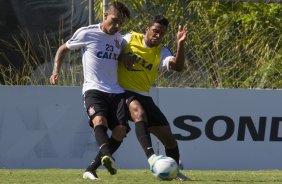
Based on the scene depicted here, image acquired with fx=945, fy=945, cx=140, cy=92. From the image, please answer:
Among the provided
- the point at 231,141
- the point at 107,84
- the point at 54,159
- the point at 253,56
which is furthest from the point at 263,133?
the point at 107,84

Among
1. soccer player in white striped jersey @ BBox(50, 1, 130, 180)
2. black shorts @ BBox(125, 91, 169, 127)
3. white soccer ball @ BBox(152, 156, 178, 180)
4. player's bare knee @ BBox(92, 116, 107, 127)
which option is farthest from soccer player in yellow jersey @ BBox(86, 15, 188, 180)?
white soccer ball @ BBox(152, 156, 178, 180)

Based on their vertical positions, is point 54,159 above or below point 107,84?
below

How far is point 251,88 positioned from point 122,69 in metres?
3.75

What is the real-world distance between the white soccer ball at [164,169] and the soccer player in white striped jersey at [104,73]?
705 mm

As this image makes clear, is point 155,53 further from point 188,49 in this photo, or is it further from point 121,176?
point 188,49

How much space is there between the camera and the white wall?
39.6 ft

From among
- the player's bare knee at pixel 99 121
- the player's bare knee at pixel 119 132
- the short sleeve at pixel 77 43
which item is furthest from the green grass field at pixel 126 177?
the short sleeve at pixel 77 43

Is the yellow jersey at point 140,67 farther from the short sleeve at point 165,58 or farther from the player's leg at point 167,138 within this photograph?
the player's leg at point 167,138

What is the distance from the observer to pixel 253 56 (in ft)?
45.4

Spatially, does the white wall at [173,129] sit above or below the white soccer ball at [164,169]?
below

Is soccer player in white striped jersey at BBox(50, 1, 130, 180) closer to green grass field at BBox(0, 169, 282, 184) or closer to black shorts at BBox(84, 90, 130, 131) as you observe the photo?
black shorts at BBox(84, 90, 130, 131)

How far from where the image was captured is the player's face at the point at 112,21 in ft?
31.7

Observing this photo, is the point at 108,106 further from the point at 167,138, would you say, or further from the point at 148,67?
the point at 167,138

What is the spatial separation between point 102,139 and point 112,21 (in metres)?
1.26
